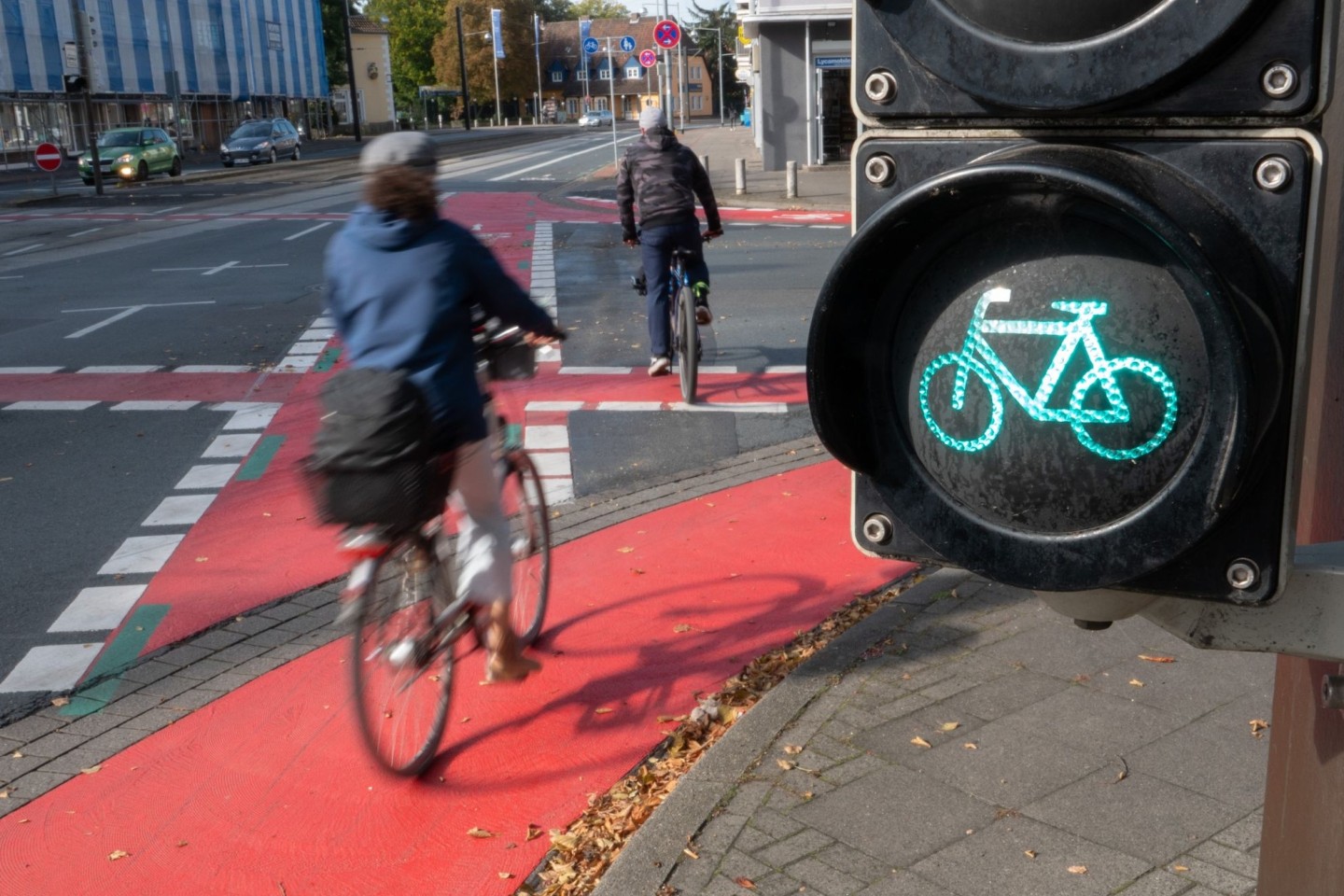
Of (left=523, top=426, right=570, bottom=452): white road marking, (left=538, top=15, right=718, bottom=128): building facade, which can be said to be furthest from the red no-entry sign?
(left=538, top=15, right=718, bottom=128): building facade

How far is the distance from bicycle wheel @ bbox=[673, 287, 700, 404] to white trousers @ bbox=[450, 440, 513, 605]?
189 inches

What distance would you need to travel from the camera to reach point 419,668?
4383mm

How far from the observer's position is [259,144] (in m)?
51.2

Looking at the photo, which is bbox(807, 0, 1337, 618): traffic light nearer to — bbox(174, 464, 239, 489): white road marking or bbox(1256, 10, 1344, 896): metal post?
bbox(1256, 10, 1344, 896): metal post

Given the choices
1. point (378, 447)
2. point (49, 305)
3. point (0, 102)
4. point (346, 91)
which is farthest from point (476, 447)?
point (346, 91)

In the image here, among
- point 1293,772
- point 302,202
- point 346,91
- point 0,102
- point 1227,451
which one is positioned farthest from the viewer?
point 346,91

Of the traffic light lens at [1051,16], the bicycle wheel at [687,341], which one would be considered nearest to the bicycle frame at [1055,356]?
the traffic light lens at [1051,16]

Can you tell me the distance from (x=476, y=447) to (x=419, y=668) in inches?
28.6

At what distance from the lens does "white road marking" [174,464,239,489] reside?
8188 mm

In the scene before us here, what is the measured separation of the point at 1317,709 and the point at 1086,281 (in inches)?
29.3

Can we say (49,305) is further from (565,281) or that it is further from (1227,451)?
(1227,451)

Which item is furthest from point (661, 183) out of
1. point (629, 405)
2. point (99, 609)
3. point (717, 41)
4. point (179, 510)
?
point (717, 41)

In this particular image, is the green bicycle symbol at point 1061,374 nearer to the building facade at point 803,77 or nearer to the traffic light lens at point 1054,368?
the traffic light lens at point 1054,368

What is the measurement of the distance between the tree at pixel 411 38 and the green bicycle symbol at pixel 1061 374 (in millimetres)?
124083
